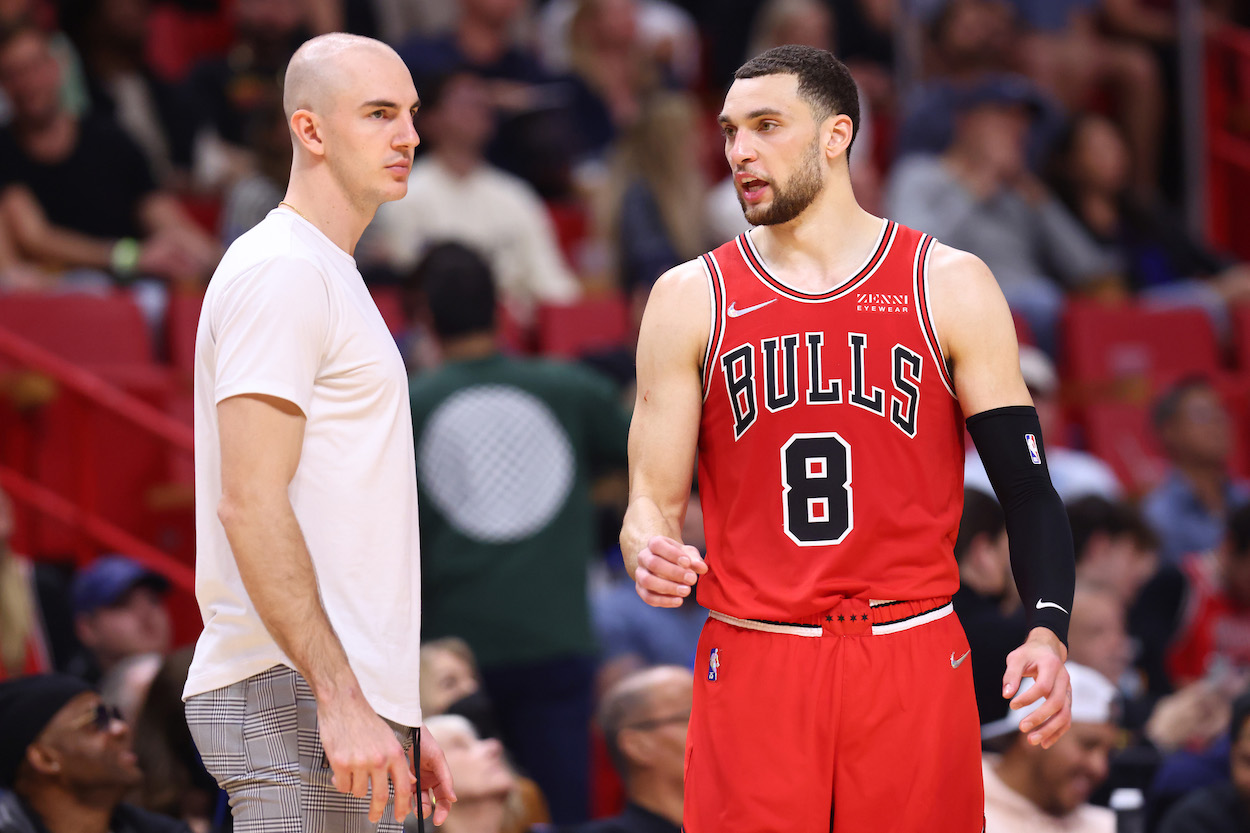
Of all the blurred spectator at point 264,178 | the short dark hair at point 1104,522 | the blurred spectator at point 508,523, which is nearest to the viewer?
the blurred spectator at point 508,523

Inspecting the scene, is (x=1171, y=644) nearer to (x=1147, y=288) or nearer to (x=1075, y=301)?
(x=1075, y=301)

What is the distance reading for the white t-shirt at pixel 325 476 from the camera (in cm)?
294

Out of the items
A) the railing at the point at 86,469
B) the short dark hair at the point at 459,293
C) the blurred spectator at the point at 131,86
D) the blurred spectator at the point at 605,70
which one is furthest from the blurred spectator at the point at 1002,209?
the railing at the point at 86,469

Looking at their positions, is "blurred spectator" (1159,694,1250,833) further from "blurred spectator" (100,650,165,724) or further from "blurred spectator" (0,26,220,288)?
"blurred spectator" (0,26,220,288)

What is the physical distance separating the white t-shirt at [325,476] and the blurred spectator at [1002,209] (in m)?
6.45

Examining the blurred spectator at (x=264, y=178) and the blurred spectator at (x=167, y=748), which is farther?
the blurred spectator at (x=264, y=178)

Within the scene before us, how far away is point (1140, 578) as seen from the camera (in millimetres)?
7172

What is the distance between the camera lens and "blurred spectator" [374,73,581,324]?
821 centimetres

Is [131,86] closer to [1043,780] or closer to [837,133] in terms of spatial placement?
[1043,780]

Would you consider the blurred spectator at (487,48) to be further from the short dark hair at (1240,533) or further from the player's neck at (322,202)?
the player's neck at (322,202)

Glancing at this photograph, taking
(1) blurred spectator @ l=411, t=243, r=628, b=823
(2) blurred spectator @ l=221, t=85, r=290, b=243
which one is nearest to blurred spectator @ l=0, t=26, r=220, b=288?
(2) blurred spectator @ l=221, t=85, r=290, b=243

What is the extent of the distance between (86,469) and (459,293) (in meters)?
1.98

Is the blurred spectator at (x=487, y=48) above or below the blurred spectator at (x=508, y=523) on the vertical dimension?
above

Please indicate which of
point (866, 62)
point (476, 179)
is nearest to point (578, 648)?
point (476, 179)
